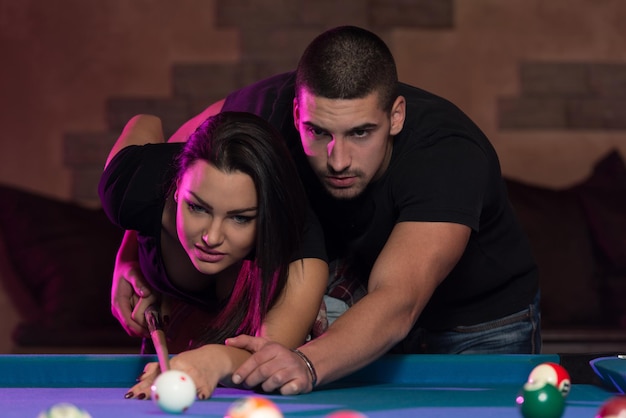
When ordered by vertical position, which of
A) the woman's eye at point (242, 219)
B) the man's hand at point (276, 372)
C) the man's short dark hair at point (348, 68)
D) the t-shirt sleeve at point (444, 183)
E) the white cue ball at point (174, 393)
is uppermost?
the man's short dark hair at point (348, 68)

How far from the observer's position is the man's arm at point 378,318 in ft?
5.97

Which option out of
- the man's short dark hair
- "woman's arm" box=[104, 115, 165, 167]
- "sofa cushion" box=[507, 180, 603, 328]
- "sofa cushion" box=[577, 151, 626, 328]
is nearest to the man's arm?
the man's short dark hair

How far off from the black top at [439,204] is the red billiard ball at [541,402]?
72 cm

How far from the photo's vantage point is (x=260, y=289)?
2.18m

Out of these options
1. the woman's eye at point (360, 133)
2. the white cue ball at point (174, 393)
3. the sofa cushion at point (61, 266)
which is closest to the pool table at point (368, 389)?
the white cue ball at point (174, 393)

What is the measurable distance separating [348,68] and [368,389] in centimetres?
78

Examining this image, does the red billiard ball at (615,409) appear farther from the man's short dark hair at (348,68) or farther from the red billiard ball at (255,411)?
the man's short dark hair at (348,68)

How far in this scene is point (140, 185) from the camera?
235 centimetres

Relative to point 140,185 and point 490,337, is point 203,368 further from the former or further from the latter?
point 490,337

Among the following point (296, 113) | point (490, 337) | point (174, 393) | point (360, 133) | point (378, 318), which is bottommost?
point (174, 393)

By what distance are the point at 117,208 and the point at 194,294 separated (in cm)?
30

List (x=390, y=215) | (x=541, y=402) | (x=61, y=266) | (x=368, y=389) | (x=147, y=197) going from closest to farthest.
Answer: (x=541, y=402)
(x=368, y=389)
(x=147, y=197)
(x=390, y=215)
(x=61, y=266)

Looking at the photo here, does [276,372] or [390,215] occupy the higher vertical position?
[390,215]

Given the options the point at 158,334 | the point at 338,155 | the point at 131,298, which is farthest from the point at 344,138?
the point at 131,298
